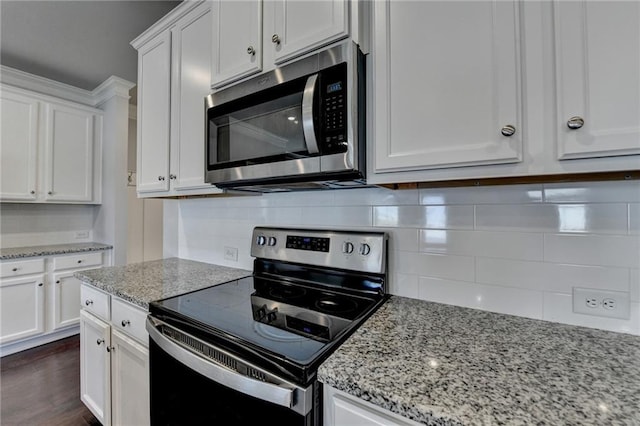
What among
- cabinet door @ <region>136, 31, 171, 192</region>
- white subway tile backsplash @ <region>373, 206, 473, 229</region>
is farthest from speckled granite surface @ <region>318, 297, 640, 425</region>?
cabinet door @ <region>136, 31, 171, 192</region>

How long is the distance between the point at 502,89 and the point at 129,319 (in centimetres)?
164

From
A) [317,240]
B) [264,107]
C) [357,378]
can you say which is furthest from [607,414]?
[264,107]

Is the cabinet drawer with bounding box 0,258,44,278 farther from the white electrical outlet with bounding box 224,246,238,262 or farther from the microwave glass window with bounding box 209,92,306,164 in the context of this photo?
the microwave glass window with bounding box 209,92,306,164

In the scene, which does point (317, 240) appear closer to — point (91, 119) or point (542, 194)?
point (542, 194)

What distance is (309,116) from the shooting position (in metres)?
0.97

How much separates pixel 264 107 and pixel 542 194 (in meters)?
1.06

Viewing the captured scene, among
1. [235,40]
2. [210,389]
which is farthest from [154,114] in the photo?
[210,389]

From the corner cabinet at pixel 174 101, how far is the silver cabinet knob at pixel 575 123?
1384mm

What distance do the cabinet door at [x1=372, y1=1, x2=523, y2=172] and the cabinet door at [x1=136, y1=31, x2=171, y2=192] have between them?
1340 millimetres

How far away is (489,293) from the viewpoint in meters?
1.03

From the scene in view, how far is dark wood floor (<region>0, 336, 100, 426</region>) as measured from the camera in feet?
5.77

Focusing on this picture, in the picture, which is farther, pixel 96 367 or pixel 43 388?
pixel 43 388

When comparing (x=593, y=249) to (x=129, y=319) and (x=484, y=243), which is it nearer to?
(x=484, y=243)

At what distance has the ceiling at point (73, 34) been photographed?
6.71ft
